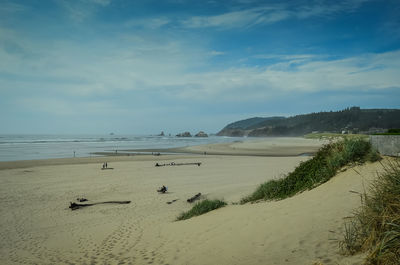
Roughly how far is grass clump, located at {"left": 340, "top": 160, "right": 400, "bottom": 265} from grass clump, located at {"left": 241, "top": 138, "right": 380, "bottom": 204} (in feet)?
15.2

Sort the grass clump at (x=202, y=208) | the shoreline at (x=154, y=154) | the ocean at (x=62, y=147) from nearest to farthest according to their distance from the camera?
the grass clump at (x=202, y=208) < the shoreline at (x=154, y=154) < the ocean at (x=62, y=147)

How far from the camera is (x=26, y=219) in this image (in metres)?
11.1

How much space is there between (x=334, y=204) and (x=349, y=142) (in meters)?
3.74

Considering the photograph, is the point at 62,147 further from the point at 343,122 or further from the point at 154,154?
the point at 343,122

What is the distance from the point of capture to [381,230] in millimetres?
3561

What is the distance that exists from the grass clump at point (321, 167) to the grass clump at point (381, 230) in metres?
4.63

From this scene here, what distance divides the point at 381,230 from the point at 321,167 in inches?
239

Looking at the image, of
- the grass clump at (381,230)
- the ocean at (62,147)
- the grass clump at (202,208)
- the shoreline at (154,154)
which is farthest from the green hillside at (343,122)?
the grass clump at (381,230)

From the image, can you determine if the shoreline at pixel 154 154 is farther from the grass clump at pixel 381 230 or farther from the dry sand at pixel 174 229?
the grass clump at pixel 381 230

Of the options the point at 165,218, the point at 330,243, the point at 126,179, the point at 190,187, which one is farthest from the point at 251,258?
the point at 126,179

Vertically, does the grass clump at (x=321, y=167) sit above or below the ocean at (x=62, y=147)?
above

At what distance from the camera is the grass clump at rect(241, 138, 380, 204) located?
853cm

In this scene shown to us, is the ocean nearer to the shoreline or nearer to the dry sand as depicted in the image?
the shoreline

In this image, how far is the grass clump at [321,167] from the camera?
853 cm
